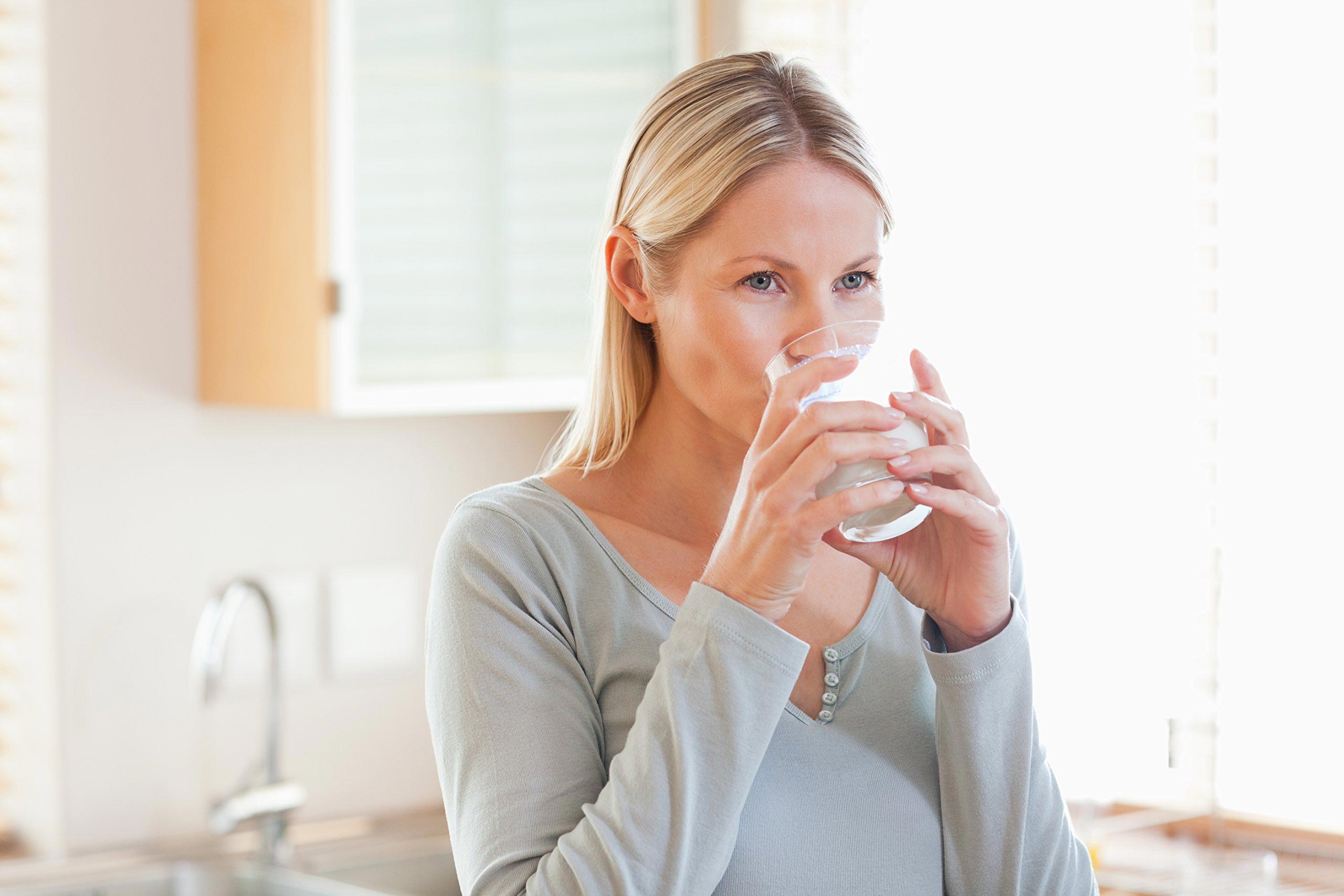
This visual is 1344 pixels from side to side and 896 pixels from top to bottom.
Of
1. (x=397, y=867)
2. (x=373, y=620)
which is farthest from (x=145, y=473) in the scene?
(x=397, y=867)

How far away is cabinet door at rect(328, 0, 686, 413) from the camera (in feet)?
6.89

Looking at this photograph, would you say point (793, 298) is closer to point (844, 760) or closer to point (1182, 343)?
point (844, 760)

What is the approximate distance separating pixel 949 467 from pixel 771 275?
0.60ft

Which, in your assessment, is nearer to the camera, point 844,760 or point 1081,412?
point 844,760

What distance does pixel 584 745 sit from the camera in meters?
0.96

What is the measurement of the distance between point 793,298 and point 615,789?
0.34 meters

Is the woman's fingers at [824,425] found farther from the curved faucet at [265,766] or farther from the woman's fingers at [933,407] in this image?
the curved faucet at [265,766]

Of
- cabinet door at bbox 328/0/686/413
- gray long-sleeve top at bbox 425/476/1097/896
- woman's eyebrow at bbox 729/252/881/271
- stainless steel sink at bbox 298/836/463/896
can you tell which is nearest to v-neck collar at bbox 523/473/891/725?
gray long-sleeve top at bbox 425/476/1097/896

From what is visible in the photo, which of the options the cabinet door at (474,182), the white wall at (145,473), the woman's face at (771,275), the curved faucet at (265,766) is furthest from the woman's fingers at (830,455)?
the white wall at (145,473)

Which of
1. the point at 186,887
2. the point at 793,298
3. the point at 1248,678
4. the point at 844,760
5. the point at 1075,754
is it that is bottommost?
the point at 186,887

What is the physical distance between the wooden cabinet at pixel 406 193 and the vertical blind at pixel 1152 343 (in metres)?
0.51

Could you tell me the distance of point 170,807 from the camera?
2299 millimetres

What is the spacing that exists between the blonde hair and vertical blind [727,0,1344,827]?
2.81ft

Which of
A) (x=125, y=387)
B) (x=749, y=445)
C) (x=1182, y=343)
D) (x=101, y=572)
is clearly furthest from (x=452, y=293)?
(x=749, y=445)
